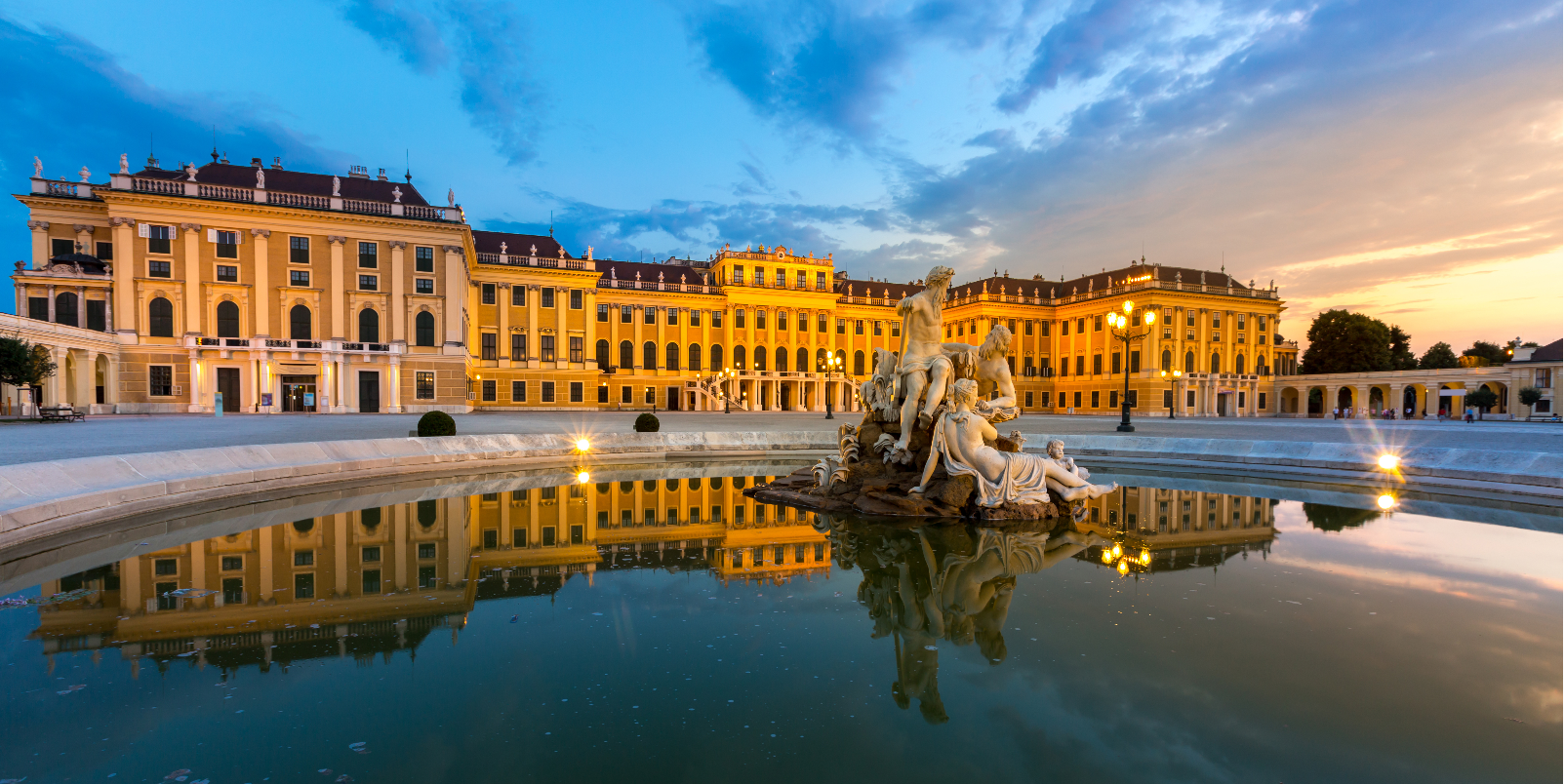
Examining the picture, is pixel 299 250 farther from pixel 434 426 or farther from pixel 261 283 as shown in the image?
pixel 434 426

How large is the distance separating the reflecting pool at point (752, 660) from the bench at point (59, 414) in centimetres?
2453

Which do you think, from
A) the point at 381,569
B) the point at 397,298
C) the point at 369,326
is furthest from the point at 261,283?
the point at 381,569

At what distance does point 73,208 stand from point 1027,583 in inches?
2151

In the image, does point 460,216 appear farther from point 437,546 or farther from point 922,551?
point 922,551

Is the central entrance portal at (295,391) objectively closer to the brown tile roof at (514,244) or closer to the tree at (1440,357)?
the brown tile roof at (514,244)

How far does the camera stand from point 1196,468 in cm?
1444

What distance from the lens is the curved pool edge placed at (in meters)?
7.92

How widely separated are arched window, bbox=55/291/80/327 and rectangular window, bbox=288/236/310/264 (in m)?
11.4

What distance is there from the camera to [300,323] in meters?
38.1

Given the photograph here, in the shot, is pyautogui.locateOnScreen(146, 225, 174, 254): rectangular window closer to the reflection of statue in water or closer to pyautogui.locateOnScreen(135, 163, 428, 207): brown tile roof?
pyautogui.locateOnScreen(135, 163, 428, 207): brown tile roof

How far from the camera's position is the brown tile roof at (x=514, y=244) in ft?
179

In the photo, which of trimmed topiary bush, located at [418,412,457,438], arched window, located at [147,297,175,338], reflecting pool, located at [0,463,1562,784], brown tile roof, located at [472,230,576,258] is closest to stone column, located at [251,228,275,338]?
arched window, located at [147,297,175,338]

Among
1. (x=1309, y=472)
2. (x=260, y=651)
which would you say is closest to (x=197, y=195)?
(x=260, y=651)

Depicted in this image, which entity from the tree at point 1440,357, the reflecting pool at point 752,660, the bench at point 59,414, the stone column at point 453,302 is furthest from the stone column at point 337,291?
→ the tree at point 1440,357
